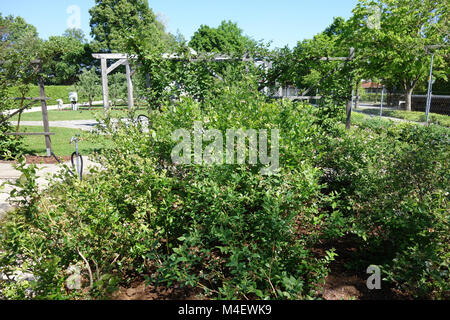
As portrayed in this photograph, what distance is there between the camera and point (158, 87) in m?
7.52

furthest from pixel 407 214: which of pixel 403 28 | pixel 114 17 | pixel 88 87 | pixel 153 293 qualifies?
pixel 114 17

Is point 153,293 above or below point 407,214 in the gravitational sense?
below

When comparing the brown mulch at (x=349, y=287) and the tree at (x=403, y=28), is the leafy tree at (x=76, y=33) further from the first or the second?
the brown mulch at (x=349, y=287)

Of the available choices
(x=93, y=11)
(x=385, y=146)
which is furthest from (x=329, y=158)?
(x=93, y=11)

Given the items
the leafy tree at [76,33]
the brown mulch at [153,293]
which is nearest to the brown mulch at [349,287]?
the brown mulch at [153,293]

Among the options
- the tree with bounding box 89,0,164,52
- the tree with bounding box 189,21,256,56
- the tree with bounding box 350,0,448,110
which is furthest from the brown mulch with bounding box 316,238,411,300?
the tree with bounding box 89,0,164,52

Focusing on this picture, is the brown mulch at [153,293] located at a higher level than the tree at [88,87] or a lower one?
lower

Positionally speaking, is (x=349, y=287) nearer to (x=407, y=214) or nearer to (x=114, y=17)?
(x=407, y=214)

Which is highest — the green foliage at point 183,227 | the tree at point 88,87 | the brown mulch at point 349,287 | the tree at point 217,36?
the tree at point 217,36

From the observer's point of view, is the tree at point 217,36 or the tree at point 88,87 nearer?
the tree at point 88,87

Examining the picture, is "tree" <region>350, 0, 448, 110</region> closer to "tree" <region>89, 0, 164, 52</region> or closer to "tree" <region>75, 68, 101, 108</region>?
"tree" <region>75, 68, 101, 108</region>
